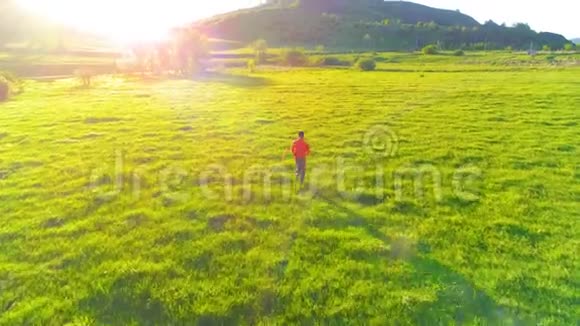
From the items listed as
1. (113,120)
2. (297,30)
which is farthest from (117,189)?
(297,30)

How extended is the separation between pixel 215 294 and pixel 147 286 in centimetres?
143

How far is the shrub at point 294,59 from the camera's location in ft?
322

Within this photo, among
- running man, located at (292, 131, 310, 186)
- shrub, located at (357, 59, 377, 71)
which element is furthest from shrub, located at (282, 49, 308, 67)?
running man, located at (292, 131, 310, 186)

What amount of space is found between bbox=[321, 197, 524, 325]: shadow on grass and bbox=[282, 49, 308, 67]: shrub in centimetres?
9209

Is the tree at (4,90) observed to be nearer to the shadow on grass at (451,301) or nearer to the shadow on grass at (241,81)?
the shadow on grass at (241,81)

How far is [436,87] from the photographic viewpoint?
41.4 metres

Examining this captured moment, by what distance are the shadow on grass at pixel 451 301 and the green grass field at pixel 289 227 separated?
1.3 inches

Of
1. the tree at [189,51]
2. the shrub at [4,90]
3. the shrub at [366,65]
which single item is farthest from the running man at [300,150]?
the shrub at [366,65]

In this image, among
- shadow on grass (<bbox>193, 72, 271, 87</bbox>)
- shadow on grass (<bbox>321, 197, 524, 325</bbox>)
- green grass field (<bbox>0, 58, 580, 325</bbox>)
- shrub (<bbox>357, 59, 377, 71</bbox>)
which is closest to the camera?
shadow on grass (<bbox>321, 197, 524, 325</bbox>)

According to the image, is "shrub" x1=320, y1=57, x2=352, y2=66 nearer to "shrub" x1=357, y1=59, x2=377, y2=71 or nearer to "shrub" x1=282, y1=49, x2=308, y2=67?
"shrub" x1=282, y1=49, x2=308, y2=67

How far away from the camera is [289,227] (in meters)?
9.87

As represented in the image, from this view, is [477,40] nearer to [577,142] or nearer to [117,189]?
[577,142]

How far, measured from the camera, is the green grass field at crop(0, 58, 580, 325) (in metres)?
6.97

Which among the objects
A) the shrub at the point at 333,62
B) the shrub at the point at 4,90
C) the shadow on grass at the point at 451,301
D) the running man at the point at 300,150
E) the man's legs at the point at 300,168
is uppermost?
the shrub at the point at 333,62
